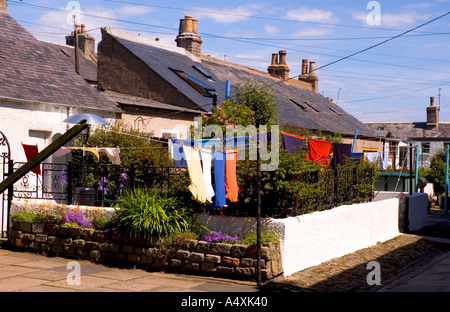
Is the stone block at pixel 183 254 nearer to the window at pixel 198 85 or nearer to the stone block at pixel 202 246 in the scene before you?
the stone block at pixel 202 246

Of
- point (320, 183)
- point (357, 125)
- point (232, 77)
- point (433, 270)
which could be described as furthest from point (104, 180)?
point (357, 125)

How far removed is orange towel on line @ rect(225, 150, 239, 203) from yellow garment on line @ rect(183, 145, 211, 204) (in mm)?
383

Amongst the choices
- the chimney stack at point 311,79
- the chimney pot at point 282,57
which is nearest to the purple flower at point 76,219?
the chimney pot at point 282,57

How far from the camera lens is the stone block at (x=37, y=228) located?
1082 centimetres

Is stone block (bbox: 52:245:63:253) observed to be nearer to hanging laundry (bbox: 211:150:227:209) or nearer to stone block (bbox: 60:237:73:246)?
stone block (bbox: 60:237:73:246)

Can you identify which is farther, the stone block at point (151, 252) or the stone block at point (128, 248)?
the stone block at point (128, 248)

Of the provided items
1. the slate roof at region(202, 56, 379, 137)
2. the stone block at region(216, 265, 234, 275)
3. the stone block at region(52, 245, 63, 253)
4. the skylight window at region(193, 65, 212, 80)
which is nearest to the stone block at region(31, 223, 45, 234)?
the stone block at region(52, 245, 63, 253)

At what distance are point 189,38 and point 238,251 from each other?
20.0 metres

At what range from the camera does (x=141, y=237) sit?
9.66 metres

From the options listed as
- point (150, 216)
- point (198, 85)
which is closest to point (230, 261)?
point (150, 216)

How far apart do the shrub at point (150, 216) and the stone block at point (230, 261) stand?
1.14 metres

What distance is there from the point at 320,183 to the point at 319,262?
1633mm
